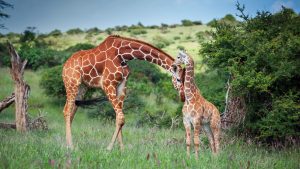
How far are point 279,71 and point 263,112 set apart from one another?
1481 mm

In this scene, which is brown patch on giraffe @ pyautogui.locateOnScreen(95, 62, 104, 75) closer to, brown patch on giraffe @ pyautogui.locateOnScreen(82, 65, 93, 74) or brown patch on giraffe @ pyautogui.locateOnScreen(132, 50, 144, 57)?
brown patch on giraffe @ pyautogui.locateOnScreen(82, 65, 93, 74)

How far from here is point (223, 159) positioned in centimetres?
992

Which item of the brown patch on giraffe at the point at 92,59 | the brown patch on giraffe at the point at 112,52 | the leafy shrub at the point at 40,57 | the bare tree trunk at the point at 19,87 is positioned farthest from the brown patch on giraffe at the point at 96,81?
the leafy shrub at the point at 40,57

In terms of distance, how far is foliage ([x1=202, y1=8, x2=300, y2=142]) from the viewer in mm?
12594

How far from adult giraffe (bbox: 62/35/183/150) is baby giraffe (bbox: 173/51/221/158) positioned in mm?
535

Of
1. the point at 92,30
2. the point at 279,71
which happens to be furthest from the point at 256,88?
the point at 92,30

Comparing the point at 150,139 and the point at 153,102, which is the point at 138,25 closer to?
the point at 153,102

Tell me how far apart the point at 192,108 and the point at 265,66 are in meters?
4.14

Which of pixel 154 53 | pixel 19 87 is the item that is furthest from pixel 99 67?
pixel 19 87

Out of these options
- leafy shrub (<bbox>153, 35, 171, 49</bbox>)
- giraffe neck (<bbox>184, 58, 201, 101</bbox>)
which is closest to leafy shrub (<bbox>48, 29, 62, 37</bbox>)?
leafy shrub (<bbox>153, 35, 171, 49</bbox>)

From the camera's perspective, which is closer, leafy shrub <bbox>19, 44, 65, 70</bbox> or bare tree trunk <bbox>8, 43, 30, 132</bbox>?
bare tree trunk <bbox>8, 43, 30, 132</bbox>

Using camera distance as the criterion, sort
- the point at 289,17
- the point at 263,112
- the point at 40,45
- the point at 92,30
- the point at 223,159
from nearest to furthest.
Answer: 1. the point at 223,159
2. the point at 263,112
3. the point at 289,17
4. the point at 40,45
5. the point at 92,30

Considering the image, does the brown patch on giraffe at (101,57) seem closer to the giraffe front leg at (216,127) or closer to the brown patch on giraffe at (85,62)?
the brown patch on giraffe at (85,62)

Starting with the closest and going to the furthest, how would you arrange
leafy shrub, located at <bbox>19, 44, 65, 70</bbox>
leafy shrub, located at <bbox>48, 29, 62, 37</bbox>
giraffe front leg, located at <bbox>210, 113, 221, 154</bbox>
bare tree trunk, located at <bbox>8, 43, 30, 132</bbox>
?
giraffe front leg, located at <bbox>210, 113, 221, 154</bbox>, bare tree trunk, located at <bbox>8, 43, 30, 132</bbox>, leafy shrub, located at <bbox>19, 44, 65, 70</bbox>, leafy shrub, located at <bbox>48, 29, 62, 37</bbox>
